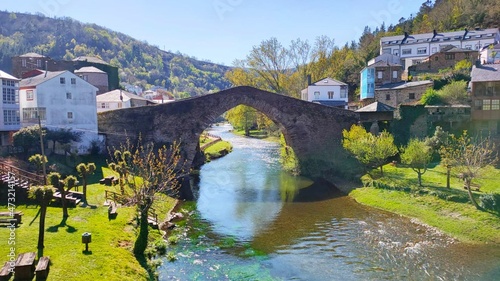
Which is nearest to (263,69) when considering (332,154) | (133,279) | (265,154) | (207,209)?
(265,154)

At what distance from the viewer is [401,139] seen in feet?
136

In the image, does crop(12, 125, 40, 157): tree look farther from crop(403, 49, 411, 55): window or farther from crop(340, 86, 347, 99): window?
crop(403, 49, 411, 55): window

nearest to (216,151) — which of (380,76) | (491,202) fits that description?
(380,76)

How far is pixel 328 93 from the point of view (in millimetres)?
58562

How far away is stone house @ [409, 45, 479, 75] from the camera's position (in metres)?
60.2

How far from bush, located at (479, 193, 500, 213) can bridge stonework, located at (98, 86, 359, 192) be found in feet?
64.1

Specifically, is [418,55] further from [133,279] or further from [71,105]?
[133,279]

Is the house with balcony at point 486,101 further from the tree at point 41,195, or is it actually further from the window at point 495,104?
the tree at point 41,195

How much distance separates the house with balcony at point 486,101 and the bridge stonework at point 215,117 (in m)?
11.5

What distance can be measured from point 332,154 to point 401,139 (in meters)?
7.28

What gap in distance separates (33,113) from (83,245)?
81.6 feet

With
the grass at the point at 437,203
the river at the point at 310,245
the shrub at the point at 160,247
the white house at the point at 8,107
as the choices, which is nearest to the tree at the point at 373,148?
the grass at the point at 437,203

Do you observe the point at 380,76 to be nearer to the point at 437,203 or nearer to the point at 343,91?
the point at 343,91

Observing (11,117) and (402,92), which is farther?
(402,92)
